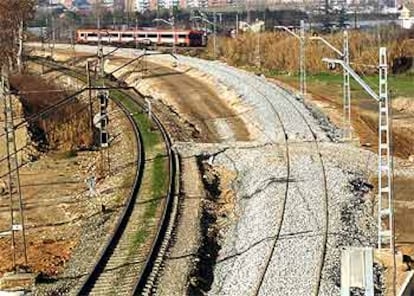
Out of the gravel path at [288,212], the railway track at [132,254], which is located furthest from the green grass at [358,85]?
the railway track at [132,254]

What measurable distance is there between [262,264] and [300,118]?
62.7 ft

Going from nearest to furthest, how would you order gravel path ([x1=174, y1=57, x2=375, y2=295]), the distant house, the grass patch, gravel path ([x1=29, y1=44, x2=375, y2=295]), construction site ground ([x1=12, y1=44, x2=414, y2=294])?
gravel path ([x1=174, y1=57, x2=375, y2=295]) < gravel path ([x1=29, y1=44, x2=375, y2=295]) < the grass patch < construction site ground ([x1=12, y1=44, x2=414, y2=294]) < the distant house

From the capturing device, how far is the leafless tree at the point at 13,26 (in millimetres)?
52209

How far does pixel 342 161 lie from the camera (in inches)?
1145

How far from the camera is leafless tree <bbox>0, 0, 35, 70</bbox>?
52.2 m

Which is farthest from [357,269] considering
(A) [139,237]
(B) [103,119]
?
(B) [103,119]

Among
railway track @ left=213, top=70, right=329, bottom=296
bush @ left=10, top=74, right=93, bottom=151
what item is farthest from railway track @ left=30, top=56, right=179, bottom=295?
bush @ left=10, top=74, right=93, bottom=151

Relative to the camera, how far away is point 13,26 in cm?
5381

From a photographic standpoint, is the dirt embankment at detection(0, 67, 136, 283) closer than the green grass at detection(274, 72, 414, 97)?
Yes

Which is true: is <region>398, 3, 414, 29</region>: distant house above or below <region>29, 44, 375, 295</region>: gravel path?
above

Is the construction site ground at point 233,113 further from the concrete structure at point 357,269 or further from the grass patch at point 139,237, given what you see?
the concrete structure at point 357,269

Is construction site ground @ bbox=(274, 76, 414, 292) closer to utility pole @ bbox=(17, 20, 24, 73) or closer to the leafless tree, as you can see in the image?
utility pole @ bbox=(17, 20, 24, 73)

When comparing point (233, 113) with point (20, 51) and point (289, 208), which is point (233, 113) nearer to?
point (20, 51)

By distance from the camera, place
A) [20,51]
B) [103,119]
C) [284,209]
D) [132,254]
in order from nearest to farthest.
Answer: [132,254]
[284,209]
[103,119]
[20,51]
